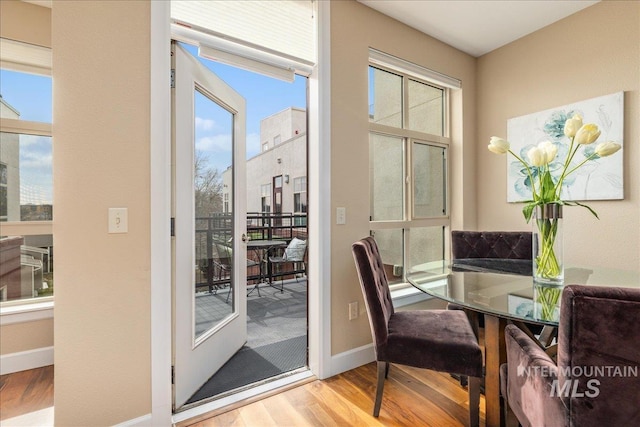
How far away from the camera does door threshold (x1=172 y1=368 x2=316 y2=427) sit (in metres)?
1.70

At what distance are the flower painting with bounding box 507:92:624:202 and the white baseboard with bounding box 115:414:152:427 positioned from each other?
101 inches

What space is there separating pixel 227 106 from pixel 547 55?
2.72m

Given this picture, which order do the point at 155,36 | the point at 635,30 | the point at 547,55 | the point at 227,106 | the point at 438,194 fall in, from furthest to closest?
the point at 438,194 < the point at 547,55 < the point at 227,106 < the point at 635,30 < the point at 155,36

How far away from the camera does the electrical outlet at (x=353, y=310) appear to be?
2268 millimetres

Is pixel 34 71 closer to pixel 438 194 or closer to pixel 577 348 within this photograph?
pixel 577 348

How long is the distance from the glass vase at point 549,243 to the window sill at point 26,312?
2488mm

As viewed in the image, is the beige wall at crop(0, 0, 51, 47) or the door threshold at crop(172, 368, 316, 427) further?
the door threshold at crop(172, 368, 316, 427)

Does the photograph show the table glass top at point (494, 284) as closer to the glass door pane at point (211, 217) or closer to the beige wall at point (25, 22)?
the glass door pane at point (211, 217)

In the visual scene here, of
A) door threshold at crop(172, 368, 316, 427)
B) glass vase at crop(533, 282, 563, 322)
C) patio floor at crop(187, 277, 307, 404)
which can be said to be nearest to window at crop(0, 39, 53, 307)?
patio floor at crop(187, 277, 307, 404)

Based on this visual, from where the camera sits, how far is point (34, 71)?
1.32m

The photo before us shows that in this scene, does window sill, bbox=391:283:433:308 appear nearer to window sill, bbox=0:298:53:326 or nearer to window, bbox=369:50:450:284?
window, bbox=369:50:450:284

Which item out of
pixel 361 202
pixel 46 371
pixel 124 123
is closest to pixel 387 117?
pixel 361 202

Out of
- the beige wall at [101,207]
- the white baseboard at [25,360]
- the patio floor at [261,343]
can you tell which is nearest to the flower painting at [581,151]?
the patio floor at [261,343]

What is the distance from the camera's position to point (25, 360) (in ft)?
4.63
